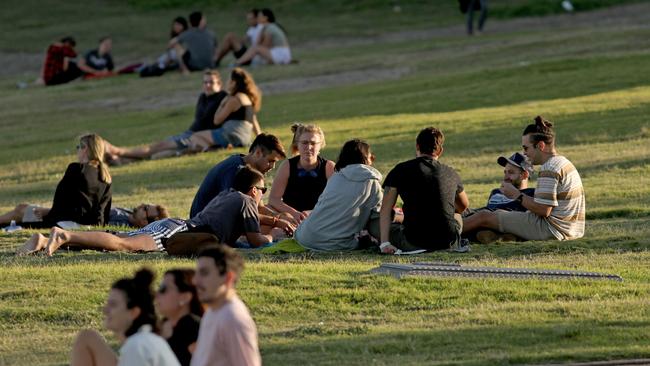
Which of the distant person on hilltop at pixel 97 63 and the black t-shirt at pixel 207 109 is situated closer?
the black t-shirt at pixel 207 109

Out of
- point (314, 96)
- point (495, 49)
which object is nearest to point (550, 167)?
point (314, 96)

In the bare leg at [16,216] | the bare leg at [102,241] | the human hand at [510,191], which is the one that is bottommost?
the bare leg at [16,216]

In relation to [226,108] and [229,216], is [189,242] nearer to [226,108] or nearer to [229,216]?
[229,216]

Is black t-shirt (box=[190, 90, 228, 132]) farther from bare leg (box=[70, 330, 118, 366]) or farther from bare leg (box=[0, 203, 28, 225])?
bare leg (box=[70, 330, 118, 366])

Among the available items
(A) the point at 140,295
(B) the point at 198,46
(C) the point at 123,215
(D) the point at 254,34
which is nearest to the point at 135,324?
(A) the point at 140,295

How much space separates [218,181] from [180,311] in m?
6.25

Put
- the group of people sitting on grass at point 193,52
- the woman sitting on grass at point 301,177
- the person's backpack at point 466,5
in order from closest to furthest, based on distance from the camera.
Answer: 1. the woman sitting on grass at point 301,177
2. the group of people sitting on grass at point 193,52
3. the person's backpack at point 466,5

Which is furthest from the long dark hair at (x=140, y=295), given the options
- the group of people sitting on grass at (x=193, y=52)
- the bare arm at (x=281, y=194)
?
the group of people sitting on grass at (x=193, y=52)

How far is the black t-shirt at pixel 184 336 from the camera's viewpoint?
782 cm

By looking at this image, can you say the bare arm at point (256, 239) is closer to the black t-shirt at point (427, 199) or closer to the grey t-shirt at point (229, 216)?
the grey t-shirt at point (229, 216)

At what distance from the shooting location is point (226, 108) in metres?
22.1

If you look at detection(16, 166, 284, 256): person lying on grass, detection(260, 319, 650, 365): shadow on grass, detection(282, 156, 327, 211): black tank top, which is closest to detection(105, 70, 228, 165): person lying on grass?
detection(282, 156, 327, 211): black tank top

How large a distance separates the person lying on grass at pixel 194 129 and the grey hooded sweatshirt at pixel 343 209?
9143 millimetres

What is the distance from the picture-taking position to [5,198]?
20.5 meters
